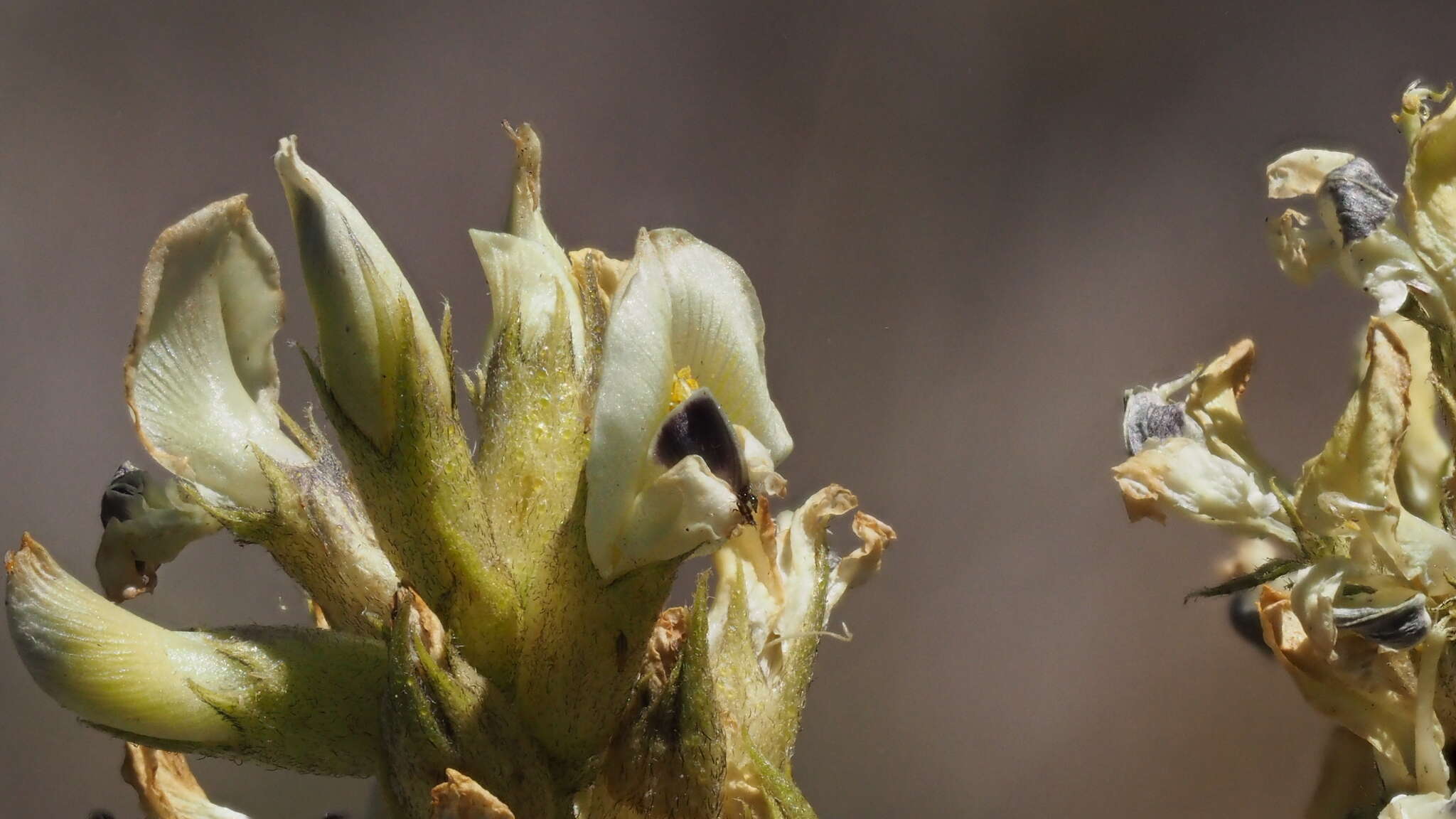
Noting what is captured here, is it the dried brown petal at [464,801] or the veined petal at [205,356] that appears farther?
the veined petal at [205,356]

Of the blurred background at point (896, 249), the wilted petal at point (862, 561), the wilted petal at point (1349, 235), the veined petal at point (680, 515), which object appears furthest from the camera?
the blurred background at point (896, 249)

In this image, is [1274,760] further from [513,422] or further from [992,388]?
[513,422]

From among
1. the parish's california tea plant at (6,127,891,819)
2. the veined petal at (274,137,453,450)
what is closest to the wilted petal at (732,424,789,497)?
the parish's california tea plant at (6,127,891,819)

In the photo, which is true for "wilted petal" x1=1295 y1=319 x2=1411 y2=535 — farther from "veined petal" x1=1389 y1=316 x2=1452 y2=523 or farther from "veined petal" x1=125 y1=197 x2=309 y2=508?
"veined petal" x1=125 y1=197 x2=309 y2=508

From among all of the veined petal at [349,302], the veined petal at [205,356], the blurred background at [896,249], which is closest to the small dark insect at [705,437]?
the veined petal at [349,302]

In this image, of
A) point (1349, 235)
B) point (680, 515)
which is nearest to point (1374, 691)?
point (1349, 235)

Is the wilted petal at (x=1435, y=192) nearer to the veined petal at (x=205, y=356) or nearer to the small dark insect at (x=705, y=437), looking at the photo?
the small dark insect at (x=705, y=437)

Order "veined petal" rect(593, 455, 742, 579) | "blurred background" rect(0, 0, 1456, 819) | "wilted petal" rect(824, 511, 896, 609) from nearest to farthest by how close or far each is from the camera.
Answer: "veined petal" rect(593, 455, 742, 579)
"wilted petal" rect(824, 511, 896, 609)
"blurred background" rect(0, 0, 1456, 819)
